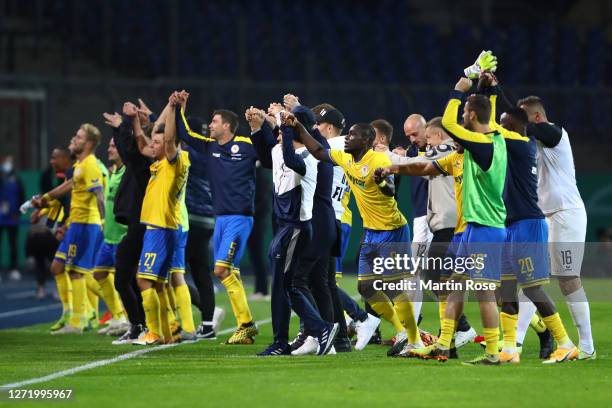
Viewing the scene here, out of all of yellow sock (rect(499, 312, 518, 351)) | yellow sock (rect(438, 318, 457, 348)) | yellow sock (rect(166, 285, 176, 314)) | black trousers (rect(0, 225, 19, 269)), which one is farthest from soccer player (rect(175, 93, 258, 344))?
black trousers (rect(0, 225, 19, 269))

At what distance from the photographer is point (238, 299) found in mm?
12797

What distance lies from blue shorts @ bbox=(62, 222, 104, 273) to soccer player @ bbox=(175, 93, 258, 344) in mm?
2199

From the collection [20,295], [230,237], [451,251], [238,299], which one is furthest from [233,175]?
[20,295]

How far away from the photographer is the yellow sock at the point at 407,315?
428 inches

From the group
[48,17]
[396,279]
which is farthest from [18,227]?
[396,279]

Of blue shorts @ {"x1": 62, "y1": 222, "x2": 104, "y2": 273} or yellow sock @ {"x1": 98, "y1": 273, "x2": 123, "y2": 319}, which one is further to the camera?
blue shorts @ {"x1": 62, "y1": 222, "x2": 104, "y2": 273}

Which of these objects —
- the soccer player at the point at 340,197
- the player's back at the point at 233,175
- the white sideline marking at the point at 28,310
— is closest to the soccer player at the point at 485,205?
the soccer player at the point at 340,197

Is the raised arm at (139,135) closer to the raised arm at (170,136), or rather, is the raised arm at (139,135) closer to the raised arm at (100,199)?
the raised arm at (170,136)

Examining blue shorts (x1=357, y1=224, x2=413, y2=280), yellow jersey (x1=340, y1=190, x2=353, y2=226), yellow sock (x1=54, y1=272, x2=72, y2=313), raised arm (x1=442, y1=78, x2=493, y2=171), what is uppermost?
raised arm (x1=442, y1=78, x2=493, y2=171)

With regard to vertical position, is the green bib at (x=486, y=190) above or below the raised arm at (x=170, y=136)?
below

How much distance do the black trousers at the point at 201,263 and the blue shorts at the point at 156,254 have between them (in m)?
1.11

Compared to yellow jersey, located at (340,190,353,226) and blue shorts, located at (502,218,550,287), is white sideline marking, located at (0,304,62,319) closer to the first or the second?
yellow jersey, located at (340,190,353,226)

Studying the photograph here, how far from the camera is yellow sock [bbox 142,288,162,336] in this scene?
12234mm

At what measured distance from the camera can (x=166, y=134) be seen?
12.1 m
